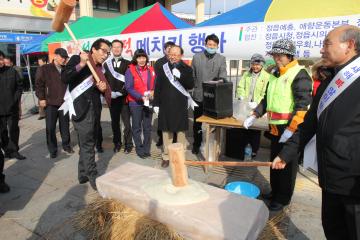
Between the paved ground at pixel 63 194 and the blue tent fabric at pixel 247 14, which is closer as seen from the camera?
the paved ground at pixel 63 194

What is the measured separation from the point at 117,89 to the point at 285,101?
10.7 feet

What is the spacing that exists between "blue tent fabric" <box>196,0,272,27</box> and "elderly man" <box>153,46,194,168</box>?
163 centimetres

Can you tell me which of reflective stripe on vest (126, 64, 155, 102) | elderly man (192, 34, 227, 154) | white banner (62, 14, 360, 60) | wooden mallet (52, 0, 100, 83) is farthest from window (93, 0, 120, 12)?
wooden mallet (52, 0, 100, 83)

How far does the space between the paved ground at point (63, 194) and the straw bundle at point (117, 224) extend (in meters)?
0.27

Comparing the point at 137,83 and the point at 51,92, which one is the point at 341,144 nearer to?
the point at 137,83

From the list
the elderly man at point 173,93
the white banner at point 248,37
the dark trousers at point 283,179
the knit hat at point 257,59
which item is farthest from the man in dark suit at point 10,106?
the dark trousers at point 283,179

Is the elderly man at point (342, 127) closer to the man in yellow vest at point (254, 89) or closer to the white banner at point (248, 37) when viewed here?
the white banner at point (248, 37)

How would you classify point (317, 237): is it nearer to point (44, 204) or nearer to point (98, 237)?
point (98, 237)

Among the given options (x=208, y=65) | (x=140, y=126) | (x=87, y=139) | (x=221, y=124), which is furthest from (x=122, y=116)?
(x=221, y=124)

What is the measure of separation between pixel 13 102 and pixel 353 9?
5.57 metres

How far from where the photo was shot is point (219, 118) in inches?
174

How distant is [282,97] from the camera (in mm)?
3061

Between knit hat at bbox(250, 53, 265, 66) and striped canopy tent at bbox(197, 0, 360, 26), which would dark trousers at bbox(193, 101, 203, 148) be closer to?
knit hat at bbox(250, 53, 265, 66)

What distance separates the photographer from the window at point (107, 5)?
809 inches
